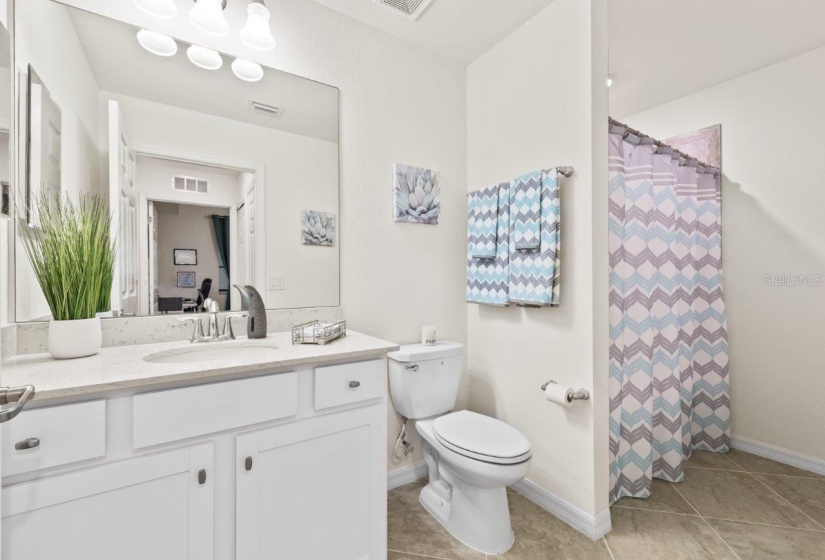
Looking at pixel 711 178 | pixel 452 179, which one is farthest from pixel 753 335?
pixel 452 179

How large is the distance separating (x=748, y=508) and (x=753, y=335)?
1.17m

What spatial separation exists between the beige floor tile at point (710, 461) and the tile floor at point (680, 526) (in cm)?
11

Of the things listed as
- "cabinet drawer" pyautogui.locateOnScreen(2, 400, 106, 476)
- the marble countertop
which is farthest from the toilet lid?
"cabinet drawer" pyautogui.locateOnScreen(2, 400, 106, 476)

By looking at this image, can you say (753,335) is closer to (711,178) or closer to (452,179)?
(711,178)

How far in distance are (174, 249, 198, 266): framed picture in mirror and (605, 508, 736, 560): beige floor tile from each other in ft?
7.06

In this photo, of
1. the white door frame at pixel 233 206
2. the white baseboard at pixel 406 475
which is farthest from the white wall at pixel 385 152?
the white door frame at pixel 233 206

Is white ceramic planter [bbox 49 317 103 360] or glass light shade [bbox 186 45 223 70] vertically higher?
glass light shade [bbox 186 45 223 70]

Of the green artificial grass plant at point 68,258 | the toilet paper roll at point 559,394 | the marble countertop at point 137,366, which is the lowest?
the toilet paper roll at point 559,394

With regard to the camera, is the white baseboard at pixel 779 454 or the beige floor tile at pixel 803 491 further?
the white baseboard at pixel 779 454

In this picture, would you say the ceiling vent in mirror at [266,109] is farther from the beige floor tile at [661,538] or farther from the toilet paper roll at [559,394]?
the beige floor tile at [661,538]

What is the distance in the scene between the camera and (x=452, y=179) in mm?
2287

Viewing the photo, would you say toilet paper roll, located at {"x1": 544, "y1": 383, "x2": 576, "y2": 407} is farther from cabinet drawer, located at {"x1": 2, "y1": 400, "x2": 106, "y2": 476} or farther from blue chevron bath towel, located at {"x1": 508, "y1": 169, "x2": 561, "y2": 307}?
cabinet drawer, located at {"x1": 2, "y1": 400, "x2": 106, "y2": 476}

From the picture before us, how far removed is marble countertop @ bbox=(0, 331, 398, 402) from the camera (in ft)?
3.01

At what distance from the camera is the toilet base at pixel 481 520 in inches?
61.4
